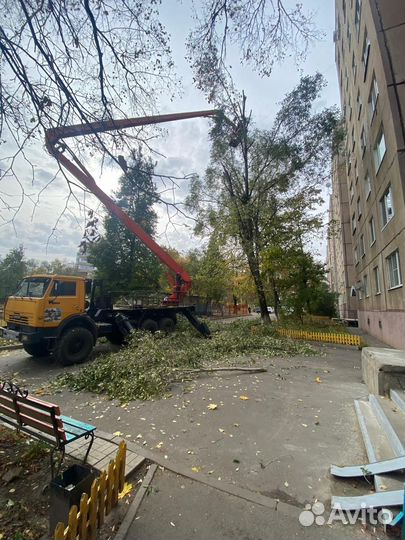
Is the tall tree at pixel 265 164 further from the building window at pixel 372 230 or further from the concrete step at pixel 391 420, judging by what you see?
the concrete step at pixel 391 420

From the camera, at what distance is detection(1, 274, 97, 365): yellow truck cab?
321 inches

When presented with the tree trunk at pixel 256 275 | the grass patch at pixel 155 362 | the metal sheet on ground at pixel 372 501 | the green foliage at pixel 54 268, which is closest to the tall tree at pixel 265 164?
the tree trunk at pixel 256 275

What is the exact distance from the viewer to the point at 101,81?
3355mm

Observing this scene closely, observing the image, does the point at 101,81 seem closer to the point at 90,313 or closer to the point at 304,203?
the point at 90,313

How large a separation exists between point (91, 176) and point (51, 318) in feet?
15.3

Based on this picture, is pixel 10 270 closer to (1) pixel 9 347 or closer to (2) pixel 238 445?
(1) pixel 9 347

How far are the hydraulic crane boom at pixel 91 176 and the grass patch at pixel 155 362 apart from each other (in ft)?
10.2

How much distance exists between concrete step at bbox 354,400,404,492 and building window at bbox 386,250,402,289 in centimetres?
Result: 665

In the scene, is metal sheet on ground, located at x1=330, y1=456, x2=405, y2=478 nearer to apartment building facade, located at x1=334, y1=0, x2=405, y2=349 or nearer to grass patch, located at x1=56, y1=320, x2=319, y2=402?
grass patch, located at x1=56, y1=320, x2=319, y2=402

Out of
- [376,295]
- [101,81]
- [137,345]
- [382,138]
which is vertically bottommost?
[137,345]

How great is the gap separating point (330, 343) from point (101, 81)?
13.1m

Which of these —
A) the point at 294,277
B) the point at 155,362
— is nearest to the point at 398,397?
the point at 155,362

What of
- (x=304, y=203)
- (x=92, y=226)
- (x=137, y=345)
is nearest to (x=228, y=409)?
(x=92, y=226)

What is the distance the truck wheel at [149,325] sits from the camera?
1198cm
